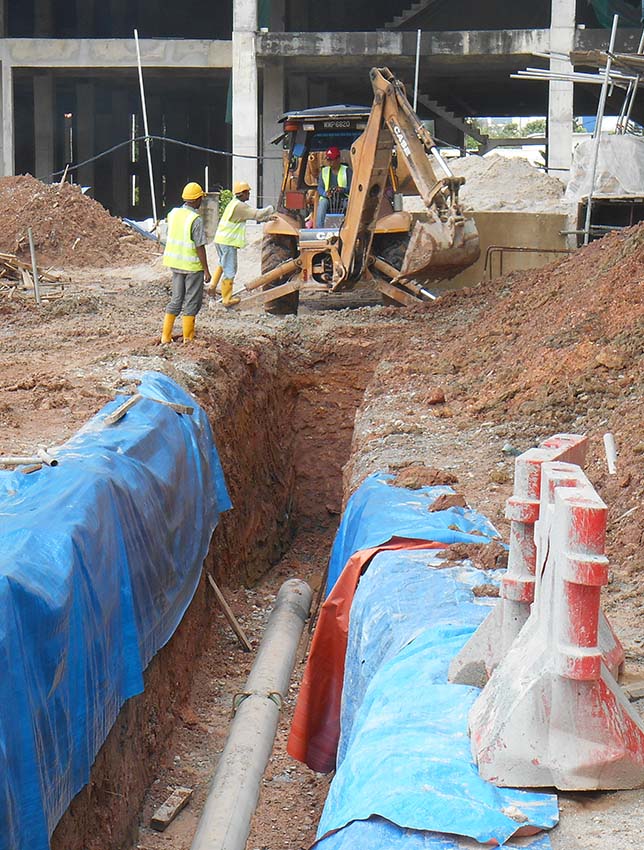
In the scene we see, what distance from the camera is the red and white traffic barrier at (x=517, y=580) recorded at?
3.50m

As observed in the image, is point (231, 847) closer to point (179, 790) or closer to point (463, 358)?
point (179, 790)

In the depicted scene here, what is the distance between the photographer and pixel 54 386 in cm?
980

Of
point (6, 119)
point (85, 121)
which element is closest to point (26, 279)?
point (6, 119)

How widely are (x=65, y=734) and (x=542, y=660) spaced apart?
256cm

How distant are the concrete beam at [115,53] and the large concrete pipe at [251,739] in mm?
19888

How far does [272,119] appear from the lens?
1053 inches

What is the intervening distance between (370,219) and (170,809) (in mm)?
9264

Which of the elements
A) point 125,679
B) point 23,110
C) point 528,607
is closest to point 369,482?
point 125,679

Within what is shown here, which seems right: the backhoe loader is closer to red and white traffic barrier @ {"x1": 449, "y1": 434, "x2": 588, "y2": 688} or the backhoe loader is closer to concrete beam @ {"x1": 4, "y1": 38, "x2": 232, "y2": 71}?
red and white traffic barrier @ {"x1": 449, "y1": 434, "x2": 588, "y2": 688}

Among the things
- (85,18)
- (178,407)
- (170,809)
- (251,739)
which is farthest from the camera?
(85,18)

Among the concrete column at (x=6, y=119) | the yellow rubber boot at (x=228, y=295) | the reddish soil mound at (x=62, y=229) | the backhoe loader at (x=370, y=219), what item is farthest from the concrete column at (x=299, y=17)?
the yellow rubber boot at (x=228, y=295)

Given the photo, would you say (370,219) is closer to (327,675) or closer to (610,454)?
(610,454)

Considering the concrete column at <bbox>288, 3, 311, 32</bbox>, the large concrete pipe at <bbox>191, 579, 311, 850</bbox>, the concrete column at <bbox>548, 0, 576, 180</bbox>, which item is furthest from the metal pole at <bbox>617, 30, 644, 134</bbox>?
the concrete column at <bbox>288, 3, 311, 32</bbox>

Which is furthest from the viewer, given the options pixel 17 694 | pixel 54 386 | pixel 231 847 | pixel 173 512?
pixel 54 386
